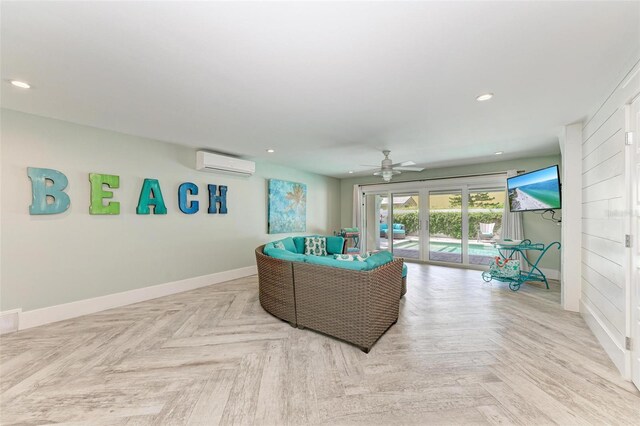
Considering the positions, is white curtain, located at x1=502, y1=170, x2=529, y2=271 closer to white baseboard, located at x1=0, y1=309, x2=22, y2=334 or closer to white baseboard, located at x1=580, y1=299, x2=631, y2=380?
white baseboard, located at x1=580, y1=299, x2=631, y2=380

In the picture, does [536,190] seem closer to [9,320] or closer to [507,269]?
[507,269]

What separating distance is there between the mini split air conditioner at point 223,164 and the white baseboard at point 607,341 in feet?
16.6

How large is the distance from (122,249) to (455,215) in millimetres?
6552

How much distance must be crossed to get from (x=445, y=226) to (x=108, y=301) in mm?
6576

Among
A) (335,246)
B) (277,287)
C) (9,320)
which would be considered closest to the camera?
(9,320)

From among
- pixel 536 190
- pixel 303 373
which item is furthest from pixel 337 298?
pixel 536 190

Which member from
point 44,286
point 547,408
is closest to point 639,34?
point 547,408

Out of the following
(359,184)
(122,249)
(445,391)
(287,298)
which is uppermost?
(359,184)

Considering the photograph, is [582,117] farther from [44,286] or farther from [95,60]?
[44,286]

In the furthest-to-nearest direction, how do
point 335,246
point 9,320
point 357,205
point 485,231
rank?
1. point 357,205
2. point 485,231
3. point 335,246
4. point 9,320

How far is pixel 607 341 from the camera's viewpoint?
222 centimetres

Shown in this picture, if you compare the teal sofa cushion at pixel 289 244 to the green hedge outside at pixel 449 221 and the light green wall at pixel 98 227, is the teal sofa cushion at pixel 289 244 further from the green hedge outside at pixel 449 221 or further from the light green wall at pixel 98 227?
the green hedge outside at pixel 449 221

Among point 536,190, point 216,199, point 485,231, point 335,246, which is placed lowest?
point 335,246

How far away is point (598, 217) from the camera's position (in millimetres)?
2504
